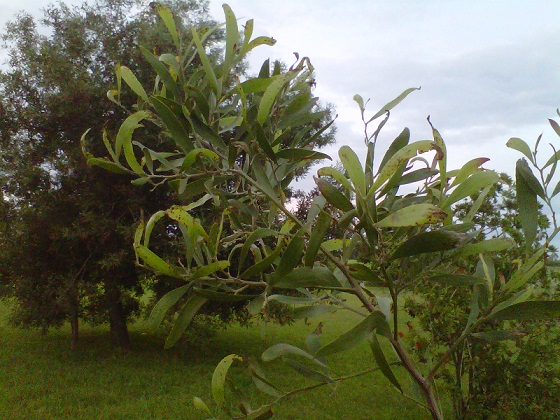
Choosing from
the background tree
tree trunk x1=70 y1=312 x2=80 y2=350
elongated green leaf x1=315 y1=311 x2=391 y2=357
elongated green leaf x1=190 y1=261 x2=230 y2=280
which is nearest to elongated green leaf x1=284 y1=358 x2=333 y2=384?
elongated green leaf x1=315 y1=311 x2=391 y2=357

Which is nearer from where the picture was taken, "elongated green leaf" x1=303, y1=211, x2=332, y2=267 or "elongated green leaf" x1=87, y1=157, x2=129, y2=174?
"elongated green leaf" x1=303, y1=211, x2=332, y2=267

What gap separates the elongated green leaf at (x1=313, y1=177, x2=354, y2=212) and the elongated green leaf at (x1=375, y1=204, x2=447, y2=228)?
0.33ft

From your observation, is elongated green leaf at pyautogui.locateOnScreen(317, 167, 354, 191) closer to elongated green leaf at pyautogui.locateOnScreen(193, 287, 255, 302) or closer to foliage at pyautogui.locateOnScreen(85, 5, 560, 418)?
foliage at pyautogui.locateOnScreen(85, 5, 560, 418)

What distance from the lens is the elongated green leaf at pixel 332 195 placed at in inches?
32.2

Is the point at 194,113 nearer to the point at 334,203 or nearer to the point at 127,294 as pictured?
the point at 334,203

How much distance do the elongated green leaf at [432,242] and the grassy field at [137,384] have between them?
168 inches

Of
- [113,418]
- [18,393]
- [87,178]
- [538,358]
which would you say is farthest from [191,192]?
[87,178]

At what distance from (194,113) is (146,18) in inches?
300

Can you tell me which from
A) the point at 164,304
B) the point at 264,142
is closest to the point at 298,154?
the point at 264,142

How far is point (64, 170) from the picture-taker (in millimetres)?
7211

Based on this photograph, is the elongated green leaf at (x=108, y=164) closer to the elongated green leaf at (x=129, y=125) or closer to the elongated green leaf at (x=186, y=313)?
the elongated green leaf at (x=129, y=125)

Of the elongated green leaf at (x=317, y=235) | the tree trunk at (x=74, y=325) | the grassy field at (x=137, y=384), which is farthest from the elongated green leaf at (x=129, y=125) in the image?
the tree trunk at (x=74, y=325)

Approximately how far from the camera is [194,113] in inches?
41.1

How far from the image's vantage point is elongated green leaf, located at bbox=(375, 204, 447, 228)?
2.35 ft
